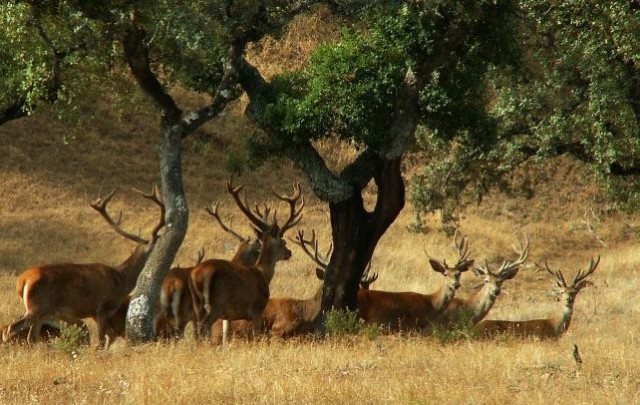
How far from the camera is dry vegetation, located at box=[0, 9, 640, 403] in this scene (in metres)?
10.1

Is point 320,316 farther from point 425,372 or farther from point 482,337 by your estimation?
point 425,372

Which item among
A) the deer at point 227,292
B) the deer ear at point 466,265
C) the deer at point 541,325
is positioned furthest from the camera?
the deer ear at point 466,265

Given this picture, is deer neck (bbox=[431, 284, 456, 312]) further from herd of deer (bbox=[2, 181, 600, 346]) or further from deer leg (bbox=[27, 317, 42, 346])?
deer leg (bbox=[27, 317, 42, 346])

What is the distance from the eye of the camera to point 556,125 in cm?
1891

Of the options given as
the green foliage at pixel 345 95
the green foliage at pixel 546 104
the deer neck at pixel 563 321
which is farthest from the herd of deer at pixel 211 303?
the green foliage at pixel 546 104

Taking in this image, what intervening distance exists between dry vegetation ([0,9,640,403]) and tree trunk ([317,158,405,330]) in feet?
5.17

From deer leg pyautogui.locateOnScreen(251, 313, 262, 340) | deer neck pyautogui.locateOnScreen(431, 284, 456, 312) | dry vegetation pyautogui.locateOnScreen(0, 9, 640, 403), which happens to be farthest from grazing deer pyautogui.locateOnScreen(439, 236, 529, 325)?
deer leg pyautogui.locateOnScreen(251, 313, 262, 340)

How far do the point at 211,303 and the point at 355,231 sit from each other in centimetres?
236

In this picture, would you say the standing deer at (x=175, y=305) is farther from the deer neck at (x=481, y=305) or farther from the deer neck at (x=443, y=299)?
the deer neck at (x=481, y=305)

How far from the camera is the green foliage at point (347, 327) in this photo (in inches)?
578

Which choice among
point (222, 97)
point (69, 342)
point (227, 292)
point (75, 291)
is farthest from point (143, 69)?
point (69, 342)

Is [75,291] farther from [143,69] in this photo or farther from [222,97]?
[222,97]

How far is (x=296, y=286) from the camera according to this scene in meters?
23.9

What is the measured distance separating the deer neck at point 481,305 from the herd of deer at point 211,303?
0.02 metres
